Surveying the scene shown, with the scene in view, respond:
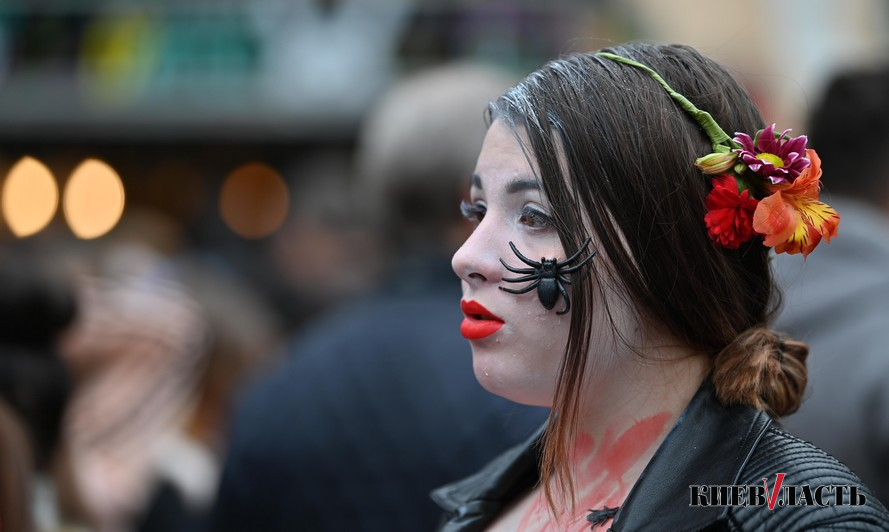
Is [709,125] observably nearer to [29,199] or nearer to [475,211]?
[475,211]

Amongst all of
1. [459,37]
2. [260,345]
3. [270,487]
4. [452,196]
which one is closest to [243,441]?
[270,487]

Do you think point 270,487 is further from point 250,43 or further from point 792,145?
point 250,43

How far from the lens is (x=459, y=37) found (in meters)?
13.3

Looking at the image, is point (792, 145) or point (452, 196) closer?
point (792, 145)

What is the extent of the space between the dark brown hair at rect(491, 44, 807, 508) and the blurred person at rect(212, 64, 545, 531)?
966 millimetres

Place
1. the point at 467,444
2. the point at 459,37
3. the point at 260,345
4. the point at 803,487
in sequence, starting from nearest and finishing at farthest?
the point at 803,487 → the point at 467,444 → the point at 260,345 → the point at 459,37

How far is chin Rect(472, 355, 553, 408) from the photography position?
5.02ft

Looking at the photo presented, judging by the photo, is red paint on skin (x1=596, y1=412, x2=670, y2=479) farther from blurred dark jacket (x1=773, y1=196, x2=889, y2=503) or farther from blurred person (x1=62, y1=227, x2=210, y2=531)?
blurred person (x1=62, y1=227, x2=210, y2=531)

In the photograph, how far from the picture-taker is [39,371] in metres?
3.15

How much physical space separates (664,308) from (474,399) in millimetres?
1067

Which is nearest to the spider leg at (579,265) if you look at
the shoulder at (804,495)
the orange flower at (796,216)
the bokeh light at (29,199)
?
the orange flower at (796,216)

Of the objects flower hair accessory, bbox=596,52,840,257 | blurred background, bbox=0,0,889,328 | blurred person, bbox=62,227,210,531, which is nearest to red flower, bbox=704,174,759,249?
flower hair accessory, bbox=596,52,840,257

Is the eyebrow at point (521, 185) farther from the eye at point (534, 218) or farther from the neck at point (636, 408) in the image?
the neck at point (636, 408)

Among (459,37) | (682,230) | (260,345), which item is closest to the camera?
(682,230)
